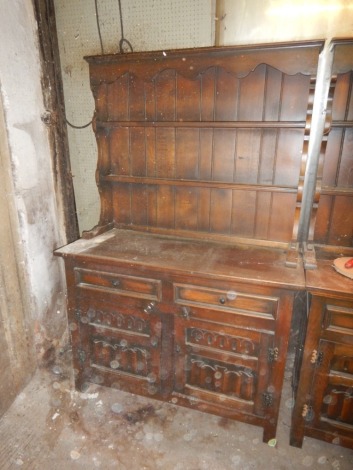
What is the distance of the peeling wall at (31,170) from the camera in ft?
6.32

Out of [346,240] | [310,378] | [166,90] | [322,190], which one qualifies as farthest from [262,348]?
[166,90]

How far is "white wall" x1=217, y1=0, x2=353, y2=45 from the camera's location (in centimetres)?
181

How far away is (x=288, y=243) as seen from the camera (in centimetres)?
204

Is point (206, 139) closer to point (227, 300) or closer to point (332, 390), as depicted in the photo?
point (227, 300)

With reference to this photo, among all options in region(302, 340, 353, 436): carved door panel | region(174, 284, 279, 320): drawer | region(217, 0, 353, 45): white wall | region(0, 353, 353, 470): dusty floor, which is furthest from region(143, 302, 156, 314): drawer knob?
region(217, 0, 353, 45): white wall

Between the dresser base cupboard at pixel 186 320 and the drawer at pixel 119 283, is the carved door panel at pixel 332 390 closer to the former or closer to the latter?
the dresser base cupboard at pixel 186 320

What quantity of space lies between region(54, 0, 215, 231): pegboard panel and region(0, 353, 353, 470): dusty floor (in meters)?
1.40

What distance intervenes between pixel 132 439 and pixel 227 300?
104 centimetres

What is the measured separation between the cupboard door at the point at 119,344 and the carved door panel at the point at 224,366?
0.16 metres

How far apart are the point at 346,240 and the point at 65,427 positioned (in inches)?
82.6

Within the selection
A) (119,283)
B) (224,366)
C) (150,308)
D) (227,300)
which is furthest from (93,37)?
(224,366)

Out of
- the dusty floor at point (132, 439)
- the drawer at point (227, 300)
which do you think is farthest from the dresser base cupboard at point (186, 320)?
the dusty floor at point (132, 439)

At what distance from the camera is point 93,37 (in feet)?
7.27

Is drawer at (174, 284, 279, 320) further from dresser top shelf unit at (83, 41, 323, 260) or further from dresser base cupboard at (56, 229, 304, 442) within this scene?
dresser top shelf unit at (83, 41, 323, 260)
